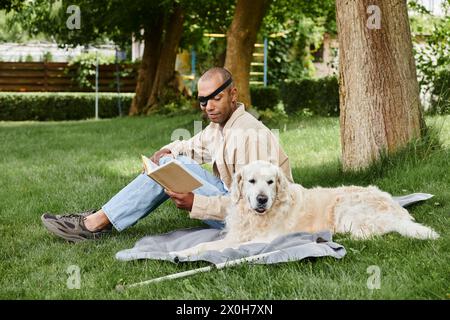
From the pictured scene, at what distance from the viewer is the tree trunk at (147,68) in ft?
71.7

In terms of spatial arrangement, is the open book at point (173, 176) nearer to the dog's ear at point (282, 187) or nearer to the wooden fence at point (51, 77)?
the dog's ear at point (282, 187)

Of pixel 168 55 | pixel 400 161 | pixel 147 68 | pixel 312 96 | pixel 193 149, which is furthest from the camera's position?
pixel 147 68

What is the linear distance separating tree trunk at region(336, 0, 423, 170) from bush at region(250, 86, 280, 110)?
1732 centimetres

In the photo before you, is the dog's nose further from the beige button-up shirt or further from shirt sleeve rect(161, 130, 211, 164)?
shirt sleeve rect(161, 130, 211, 164)

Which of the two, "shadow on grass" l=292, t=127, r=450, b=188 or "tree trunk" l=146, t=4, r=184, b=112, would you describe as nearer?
"shadow on grass" l=292, t=127, r=450, b=188

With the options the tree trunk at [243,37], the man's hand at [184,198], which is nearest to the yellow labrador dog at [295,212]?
the man's hand at [184,198]

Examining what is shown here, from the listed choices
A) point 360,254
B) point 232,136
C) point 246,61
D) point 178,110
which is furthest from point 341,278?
point 178,110

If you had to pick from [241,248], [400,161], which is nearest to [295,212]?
[241,248]

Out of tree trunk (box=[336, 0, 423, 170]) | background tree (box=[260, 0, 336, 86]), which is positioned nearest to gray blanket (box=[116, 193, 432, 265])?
tree trunk (box=[336, 0, 423, 170])

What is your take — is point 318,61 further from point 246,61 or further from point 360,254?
point 360,254

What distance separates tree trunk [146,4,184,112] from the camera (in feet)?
68.8

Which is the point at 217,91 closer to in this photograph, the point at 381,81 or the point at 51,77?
the point at 381,81

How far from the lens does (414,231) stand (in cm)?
502

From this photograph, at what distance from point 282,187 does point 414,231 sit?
3.25 ft
